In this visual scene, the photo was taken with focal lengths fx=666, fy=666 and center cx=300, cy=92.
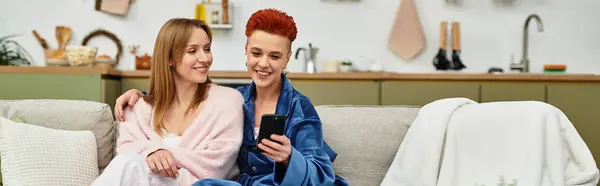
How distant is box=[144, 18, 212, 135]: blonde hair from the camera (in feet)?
7.12

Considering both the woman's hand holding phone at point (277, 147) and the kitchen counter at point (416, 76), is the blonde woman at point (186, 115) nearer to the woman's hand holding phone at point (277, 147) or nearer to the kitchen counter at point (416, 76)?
the woman's hand holding phone at point (277, 147)

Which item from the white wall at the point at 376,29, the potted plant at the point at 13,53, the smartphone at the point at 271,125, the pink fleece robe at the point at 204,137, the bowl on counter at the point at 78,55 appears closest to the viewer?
the smartphone at the point at 271,125

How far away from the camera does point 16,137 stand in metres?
2.21

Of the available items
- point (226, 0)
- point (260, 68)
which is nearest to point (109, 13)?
point (226, 0)

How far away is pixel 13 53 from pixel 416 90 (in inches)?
113

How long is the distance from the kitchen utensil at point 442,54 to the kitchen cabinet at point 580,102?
2.67ft

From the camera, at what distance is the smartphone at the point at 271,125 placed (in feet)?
5.86

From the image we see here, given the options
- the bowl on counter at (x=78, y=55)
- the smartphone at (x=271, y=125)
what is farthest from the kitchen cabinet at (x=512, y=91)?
the smartphone at (x=271, y=125)

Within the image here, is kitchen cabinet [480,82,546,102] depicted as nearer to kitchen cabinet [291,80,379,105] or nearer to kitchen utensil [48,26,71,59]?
kitchen cabinet [291,80,379,105]

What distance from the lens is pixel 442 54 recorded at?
492 centimetres

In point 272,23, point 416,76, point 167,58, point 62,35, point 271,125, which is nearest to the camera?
point 271,125

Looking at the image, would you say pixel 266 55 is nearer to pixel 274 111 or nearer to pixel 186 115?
pixel 274 111

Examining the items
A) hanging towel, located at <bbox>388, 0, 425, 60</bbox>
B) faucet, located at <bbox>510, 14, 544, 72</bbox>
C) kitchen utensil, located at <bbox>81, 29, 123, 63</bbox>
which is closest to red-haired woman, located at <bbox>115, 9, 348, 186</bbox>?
kitchen utensil, located at <bbox>81, 29, 123, 63</bbox>

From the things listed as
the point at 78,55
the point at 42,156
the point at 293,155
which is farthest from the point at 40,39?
the point at 293,155
